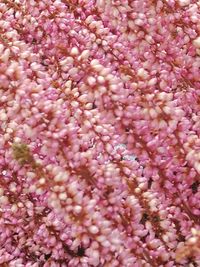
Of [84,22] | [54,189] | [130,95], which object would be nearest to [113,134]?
[130,95]

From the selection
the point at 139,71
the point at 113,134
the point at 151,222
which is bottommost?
the point at 151,222

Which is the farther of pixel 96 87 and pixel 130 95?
pixel 130 95

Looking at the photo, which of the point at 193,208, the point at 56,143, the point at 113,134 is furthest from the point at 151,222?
the point at 56,143

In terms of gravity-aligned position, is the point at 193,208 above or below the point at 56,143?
below

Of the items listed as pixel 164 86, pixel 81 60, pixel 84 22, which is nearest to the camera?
pixel 81 60

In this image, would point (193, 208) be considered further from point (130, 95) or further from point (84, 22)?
point (84, 22)

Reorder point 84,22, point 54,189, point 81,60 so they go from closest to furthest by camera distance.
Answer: point 54,189
point 81,60
point 84,22
